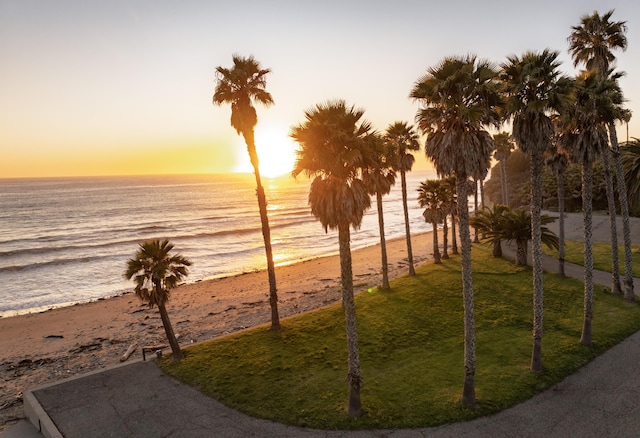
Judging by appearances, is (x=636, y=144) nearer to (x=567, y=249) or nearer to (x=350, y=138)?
(x=567, y=249)

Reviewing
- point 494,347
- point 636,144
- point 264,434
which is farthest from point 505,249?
point 264,434

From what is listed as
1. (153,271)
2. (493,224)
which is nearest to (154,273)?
(153,271)

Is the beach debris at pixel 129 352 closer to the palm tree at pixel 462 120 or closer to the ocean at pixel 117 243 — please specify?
the ocean at pixel 117 243

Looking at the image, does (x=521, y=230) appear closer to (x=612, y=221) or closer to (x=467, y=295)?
(x=612, y=221)

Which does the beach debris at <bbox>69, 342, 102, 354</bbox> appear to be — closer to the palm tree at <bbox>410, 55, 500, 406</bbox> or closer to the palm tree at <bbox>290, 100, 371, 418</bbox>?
the palm tree at <bbox>290, 100, 371, 418</bbox>

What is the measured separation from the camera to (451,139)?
631 inches

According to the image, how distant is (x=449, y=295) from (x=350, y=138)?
20794 mm

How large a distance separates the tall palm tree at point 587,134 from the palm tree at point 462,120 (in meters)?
7.89

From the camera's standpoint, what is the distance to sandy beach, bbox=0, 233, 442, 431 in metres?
26.5

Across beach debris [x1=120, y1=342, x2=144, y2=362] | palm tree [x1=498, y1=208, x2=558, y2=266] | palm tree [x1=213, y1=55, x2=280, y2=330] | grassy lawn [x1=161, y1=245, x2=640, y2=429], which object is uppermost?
palm tree [x1=213, y1=55, x2=280, y2=330]

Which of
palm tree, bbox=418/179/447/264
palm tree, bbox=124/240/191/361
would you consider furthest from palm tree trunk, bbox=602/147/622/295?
palm tree, bbox=124/240/191/361

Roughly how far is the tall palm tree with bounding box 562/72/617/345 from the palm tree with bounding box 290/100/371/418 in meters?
12.7

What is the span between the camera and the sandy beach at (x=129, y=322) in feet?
86.8

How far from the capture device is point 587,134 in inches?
871
